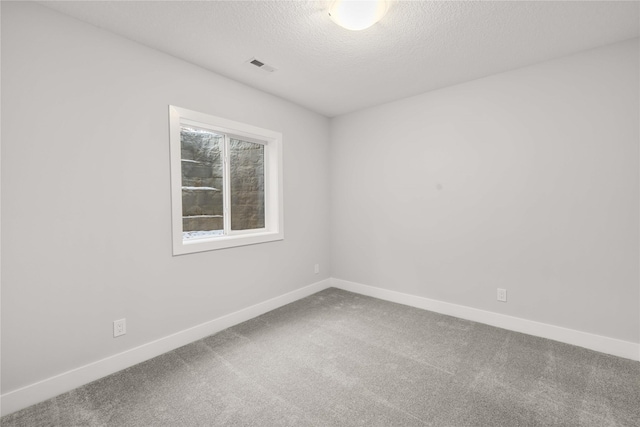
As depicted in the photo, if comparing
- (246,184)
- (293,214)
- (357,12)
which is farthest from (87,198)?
(357,12)

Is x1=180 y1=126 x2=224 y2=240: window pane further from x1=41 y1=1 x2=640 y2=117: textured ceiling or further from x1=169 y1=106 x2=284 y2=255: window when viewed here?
x1=41 y1=1 x2=640 y2=117: textured ceiling

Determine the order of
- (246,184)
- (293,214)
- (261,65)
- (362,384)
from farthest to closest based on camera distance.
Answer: (293,214)
(246,184)
(261,65)
(362,384)

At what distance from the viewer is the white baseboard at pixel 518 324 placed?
7.24ft

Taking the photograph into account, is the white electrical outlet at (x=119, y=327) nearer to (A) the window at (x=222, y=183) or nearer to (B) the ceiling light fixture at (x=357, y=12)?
(A) the window at (x=222, y=183)

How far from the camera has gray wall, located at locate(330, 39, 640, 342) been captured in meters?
2.21

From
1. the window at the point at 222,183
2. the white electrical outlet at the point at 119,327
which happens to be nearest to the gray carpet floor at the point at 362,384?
the white electrical outlet at the point at 119,327

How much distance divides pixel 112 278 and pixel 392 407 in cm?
209

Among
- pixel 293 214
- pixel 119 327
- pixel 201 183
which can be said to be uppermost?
pixel 201 183

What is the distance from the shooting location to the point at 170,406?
1685mm

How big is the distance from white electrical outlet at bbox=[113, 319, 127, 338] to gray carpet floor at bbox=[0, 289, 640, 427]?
281 mm

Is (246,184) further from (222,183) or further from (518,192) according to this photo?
(518,192)

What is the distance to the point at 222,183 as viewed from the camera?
116 inches

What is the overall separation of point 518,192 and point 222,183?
114 inches

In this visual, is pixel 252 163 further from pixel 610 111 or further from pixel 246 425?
pixel 610 111
